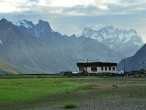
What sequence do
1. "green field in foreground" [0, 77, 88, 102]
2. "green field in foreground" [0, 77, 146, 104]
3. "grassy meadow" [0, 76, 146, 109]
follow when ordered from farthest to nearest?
1. "green field in foreground" [0, 77, 146, 104]
2. "green field in foreground" [0, 77, 88, 102]
3. "grassy meadow" [0, 76, 146, 109]

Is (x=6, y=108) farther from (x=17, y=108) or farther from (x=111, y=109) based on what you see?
(x=111, y=109)

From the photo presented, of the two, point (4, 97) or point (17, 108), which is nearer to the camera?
point (17, 108)

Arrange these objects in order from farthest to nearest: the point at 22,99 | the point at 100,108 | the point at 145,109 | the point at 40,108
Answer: the point at 22,99 < the point at 40,108 < the point at 100,108 < the point at 145,109

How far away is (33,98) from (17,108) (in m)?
13.4

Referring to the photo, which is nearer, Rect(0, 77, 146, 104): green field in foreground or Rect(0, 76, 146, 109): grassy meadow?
Rect(0, 76, 146, 109): grassy meadow

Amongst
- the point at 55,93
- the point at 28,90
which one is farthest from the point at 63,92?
the point at 28,90

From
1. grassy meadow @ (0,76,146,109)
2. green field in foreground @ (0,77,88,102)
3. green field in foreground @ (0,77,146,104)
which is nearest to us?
grassy meadow @ (0,76,146,109)

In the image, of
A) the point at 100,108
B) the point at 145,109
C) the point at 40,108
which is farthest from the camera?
the point at 40,108

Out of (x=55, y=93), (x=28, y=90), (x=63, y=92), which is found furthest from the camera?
(x=63, y=92)

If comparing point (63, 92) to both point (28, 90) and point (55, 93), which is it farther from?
point (28, 90)

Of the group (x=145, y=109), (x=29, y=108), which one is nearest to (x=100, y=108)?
(x=145, y=109)

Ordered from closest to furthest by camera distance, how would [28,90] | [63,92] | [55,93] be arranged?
[55,93], [28,90], [63,92]

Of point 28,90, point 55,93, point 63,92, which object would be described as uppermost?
point 28,90

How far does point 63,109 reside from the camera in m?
42.7
